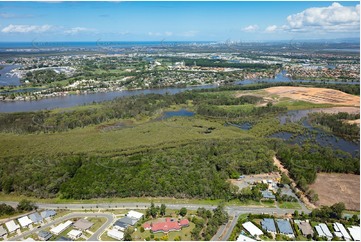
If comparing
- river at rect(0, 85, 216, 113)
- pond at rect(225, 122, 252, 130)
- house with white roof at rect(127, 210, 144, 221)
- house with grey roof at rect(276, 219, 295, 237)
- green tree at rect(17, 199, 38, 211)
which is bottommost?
house with grey roof at rect(276, 219, 295, 237)

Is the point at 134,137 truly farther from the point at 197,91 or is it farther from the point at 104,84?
the point at 104,84

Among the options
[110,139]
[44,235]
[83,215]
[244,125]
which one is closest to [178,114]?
[244,125]

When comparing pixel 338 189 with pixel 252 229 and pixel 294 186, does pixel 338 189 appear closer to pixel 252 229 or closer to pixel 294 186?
pixel 294 186

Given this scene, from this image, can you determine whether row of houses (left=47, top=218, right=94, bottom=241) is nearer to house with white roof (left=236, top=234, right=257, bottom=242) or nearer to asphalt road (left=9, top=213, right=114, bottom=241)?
asphalt road (left=9, top=213, right=114, bottom=241)

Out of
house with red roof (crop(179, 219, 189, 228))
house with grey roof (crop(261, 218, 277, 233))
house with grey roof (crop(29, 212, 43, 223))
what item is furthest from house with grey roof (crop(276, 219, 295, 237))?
house with grey roof (crop(29, 212, 43, 223))

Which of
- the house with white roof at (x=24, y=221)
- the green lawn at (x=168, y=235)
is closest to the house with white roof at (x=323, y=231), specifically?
the green lawn at (x=168, y=235)
